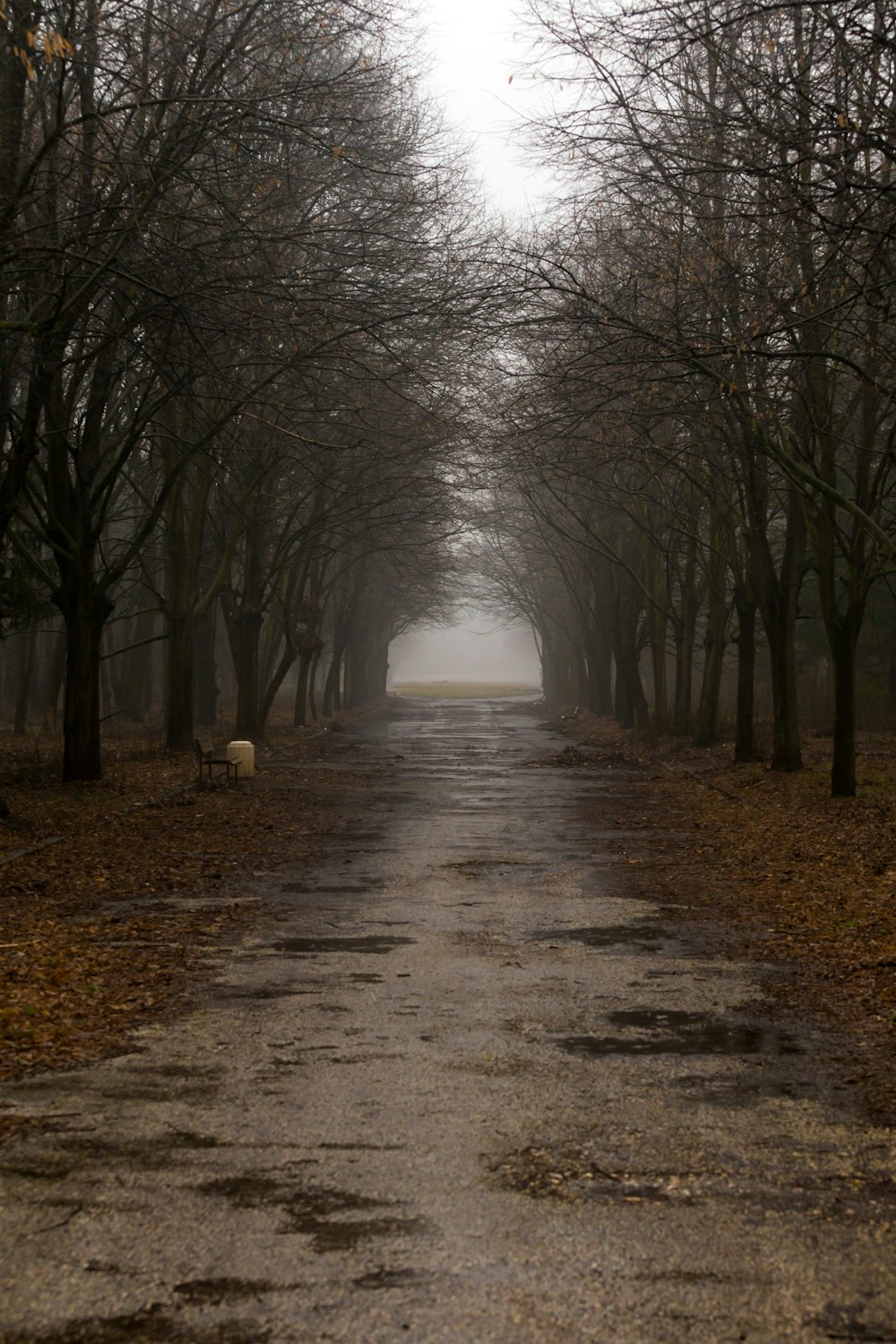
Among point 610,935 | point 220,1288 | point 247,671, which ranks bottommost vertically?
point 610,935

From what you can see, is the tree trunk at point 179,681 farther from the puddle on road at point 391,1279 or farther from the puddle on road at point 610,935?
the puddle on road at point 391,1279

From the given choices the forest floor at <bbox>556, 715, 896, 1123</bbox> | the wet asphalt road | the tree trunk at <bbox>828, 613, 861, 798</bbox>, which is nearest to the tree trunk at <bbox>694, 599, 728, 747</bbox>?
the forest floor at <bbox>556, 715, 896, 1123</bbox>

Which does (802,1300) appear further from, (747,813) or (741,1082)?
(747,813)

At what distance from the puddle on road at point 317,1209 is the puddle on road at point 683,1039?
7.39ft

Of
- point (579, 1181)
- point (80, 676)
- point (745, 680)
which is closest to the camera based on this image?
point (579, 1181)

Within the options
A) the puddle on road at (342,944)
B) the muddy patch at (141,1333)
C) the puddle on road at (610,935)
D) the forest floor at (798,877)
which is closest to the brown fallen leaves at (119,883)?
the puddle on road at (342,944)

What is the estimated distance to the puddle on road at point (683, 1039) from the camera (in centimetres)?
697

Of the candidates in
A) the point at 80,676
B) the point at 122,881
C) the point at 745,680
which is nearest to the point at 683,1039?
the point at 122,881

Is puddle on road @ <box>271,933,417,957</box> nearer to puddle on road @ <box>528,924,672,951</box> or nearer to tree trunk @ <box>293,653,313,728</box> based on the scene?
puddle on road @ <box>528,924,672,951</box>

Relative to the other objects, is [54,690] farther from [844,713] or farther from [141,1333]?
[141,1333]

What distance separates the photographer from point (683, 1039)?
284 inches

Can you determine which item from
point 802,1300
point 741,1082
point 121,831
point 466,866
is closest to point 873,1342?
point 802,1300

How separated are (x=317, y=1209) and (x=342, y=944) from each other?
5020 mm

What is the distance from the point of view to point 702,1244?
4457 mm
